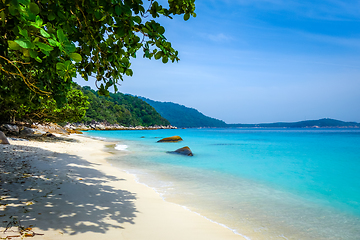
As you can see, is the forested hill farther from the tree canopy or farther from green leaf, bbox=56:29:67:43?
green leaf, bbox=56:29:67:43

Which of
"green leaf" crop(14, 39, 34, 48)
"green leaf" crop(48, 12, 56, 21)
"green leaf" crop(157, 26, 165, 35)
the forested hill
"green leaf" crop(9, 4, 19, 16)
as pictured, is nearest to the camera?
"green leaf" crop(14, 39, 34, 48)

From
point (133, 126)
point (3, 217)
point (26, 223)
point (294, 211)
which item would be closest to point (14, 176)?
point (3, 217)

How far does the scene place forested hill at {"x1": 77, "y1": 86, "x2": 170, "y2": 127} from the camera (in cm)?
11326

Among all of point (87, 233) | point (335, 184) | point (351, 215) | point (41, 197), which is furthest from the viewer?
point (335, 184)

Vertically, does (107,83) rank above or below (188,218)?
above

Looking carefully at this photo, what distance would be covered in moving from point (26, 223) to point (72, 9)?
3.85m

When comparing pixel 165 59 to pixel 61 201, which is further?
pixel 61 201

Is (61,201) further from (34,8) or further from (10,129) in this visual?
(10,129)

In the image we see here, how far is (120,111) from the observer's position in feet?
457

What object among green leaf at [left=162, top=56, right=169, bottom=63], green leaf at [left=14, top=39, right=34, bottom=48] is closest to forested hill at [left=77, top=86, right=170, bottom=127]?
green leaf at [left=162, top=56, right=169, bottom=63]

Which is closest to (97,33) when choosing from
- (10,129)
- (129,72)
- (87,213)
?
(129,72)

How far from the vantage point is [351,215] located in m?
7.14

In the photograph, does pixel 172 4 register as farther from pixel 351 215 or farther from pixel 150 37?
pixel 351 215

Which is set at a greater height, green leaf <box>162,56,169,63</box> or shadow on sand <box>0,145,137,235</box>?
green leaf <box>162,56,169,63</box>
